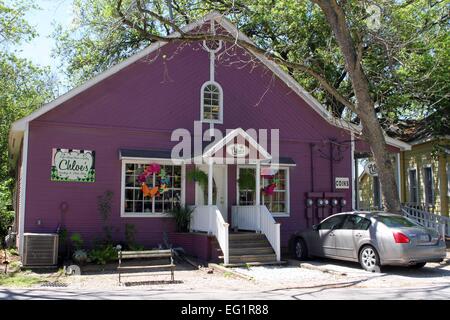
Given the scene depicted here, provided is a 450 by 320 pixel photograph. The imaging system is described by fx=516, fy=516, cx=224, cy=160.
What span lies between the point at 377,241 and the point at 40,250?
855cm

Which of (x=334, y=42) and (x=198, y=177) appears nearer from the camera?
(x=198, y=177)

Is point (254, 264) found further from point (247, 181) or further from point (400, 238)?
point (400, 238)

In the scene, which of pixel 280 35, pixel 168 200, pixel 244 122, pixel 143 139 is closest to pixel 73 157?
pixel 143 139

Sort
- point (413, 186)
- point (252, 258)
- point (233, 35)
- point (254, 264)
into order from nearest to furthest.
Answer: point (254, 264) → point (252, 258) → point (233, 35) → point (413, 186)

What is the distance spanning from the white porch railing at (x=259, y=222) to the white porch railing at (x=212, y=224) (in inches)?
52.0

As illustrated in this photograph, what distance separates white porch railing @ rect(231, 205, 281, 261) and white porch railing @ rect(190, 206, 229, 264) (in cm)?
132

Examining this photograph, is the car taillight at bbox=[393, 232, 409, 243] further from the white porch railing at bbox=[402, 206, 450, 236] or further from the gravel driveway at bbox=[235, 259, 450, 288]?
the white porch railing at bbox=[402, 206, 450, 236]

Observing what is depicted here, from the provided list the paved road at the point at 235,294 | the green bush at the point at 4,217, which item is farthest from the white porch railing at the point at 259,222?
the green bush at the point at 4,217

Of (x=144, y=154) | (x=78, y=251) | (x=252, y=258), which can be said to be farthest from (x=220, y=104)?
(x=78, y=251)

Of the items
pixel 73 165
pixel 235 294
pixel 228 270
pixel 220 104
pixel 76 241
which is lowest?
pixel 235 294

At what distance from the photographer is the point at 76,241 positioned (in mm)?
14641

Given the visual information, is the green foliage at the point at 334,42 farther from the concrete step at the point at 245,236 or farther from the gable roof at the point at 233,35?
the concrete step at the point at 245,236

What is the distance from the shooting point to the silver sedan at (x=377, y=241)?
11.9m
